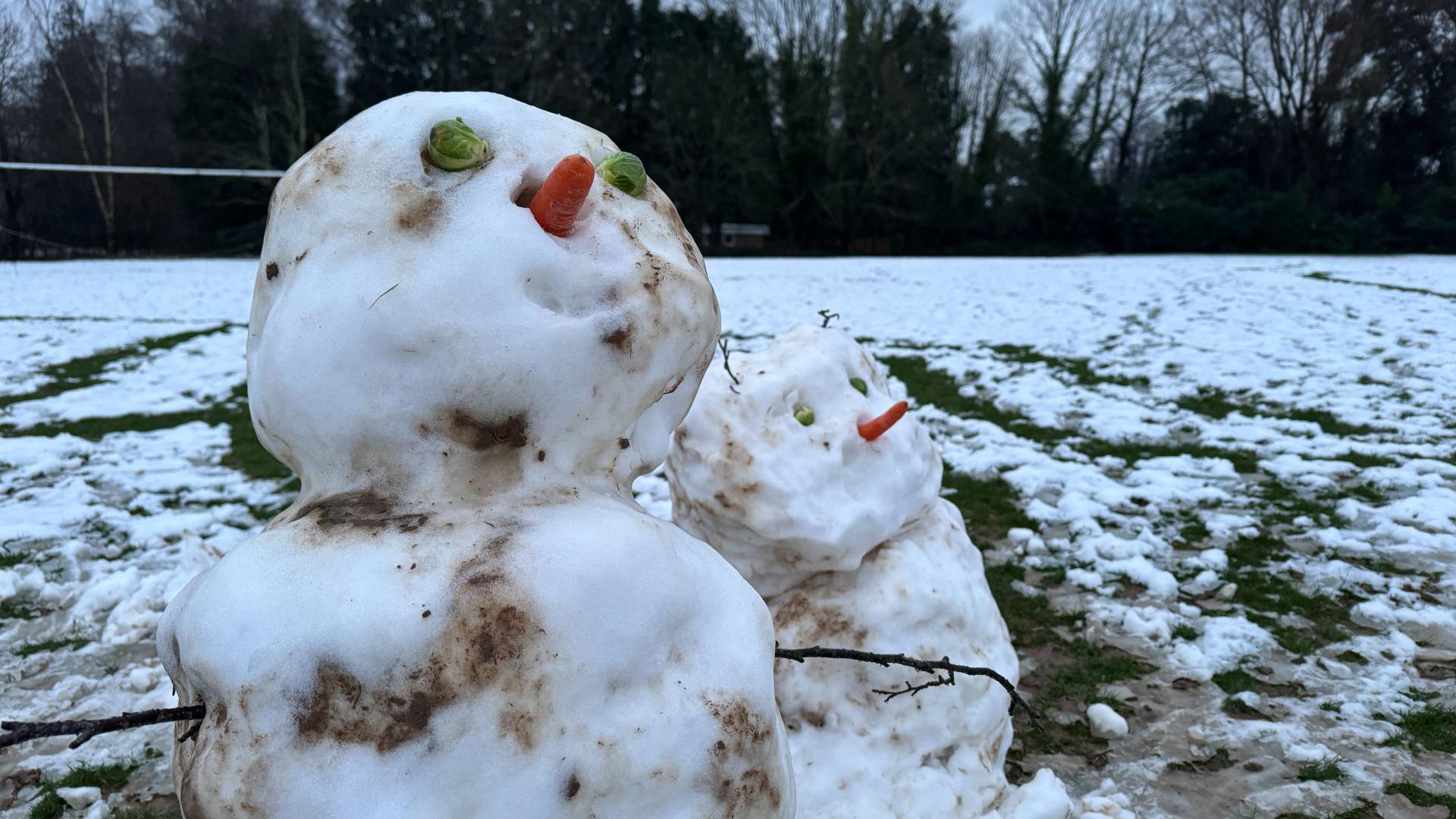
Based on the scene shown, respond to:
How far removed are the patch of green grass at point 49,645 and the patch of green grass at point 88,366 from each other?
494 cm

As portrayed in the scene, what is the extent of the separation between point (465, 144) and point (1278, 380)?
8353 mm

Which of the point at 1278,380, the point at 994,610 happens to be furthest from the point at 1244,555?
the point at 1278,380

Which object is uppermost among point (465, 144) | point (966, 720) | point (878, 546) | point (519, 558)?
point (465, 144)

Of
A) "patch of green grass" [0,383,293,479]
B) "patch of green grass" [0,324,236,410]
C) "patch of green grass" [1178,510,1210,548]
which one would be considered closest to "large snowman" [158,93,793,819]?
"patch of green grass" [1178,510,1210,548]

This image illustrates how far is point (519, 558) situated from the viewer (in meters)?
1.40

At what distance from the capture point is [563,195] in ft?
4.90

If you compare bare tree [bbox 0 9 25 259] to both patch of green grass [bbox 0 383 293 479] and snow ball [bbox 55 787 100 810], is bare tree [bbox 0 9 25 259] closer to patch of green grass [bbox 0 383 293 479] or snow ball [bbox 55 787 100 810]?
patch of green grass [bbox 0 383 293 479]

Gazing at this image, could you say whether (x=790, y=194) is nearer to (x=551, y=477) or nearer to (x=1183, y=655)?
(x=1183, y=655)

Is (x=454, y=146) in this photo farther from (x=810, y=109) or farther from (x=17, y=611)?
(x=810, y=109)

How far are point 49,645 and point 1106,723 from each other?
438 centimetres


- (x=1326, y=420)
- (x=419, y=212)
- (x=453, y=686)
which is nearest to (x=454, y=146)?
(x=419, y=212)

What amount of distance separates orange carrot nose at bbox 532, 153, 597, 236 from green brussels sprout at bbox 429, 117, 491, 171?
143mm

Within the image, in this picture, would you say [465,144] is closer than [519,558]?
No

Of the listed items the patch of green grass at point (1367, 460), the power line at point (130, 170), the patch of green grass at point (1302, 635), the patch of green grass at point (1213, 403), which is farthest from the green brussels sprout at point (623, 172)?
the patch of green grass at point (1213, 403)
